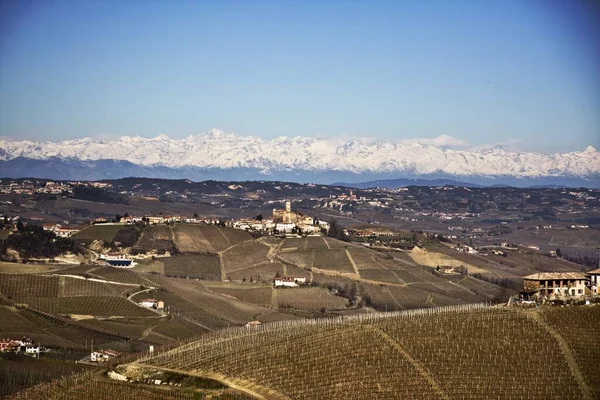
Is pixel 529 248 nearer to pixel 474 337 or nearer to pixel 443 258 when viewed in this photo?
pixel 443 258

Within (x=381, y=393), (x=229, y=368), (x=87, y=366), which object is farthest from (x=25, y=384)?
(x=381, y=393)

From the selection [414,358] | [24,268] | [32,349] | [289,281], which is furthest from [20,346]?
[289,281]

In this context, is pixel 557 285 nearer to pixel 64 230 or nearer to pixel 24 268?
pixel 24 268

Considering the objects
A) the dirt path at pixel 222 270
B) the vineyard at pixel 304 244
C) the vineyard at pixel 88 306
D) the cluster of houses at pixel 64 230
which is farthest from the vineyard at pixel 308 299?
the cluster of houses at pixel 64 230

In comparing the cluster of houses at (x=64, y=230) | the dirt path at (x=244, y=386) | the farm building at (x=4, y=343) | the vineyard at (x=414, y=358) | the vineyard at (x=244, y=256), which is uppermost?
the vineyard at (x=414, y=358)

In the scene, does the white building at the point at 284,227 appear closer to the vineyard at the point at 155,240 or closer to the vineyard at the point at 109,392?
the vineyard at the point at 155,240

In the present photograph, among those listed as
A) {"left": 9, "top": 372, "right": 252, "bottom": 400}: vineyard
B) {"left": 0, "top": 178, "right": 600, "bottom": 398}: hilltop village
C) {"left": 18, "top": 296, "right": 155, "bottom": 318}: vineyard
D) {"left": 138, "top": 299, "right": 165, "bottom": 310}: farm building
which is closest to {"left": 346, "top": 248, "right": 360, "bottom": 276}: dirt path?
{"left": 0, "top": 178, "right": 600, "bottom": 398}: hilltop village
